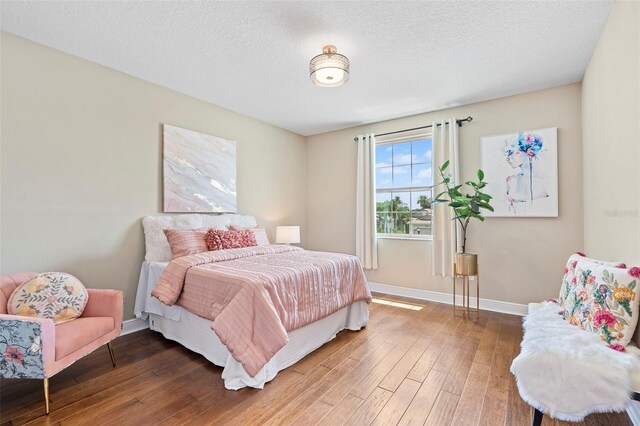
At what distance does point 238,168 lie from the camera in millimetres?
4211

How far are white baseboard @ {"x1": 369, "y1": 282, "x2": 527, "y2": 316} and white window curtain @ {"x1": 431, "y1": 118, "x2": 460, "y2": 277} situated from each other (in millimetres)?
326

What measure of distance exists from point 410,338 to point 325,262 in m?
1.09

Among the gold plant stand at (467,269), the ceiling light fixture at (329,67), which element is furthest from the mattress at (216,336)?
the ceiling light fixture at (329,67)

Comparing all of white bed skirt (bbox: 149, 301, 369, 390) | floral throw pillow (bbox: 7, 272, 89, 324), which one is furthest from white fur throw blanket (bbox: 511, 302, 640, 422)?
floral throw pillow (bbox: 7, 272, 89, 324)

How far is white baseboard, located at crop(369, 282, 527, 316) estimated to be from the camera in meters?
3.55

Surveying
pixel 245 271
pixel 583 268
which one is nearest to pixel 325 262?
pixel 245 271

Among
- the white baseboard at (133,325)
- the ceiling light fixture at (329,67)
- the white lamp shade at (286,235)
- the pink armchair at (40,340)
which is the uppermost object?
the ceiling light fixture at (329,67)

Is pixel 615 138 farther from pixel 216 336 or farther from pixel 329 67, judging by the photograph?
pixel 216 336

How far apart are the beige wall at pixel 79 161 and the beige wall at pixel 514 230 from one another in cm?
295

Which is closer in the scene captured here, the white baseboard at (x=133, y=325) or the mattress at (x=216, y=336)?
the mattress at (x=216, y=336)

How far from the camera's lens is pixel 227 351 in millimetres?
2191

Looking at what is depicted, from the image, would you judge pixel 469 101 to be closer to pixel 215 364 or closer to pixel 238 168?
pixel 238 168

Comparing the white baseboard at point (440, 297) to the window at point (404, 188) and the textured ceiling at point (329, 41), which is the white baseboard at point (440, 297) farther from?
the textured ceiling at point (329, 41)

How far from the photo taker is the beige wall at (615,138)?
1.69 metres
